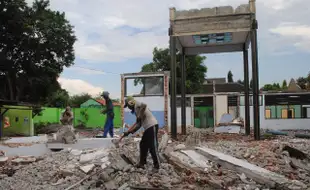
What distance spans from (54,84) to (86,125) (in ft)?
18.5

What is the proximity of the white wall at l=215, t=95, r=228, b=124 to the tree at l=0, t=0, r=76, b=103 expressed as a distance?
45.4 feet

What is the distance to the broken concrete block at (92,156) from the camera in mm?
8419

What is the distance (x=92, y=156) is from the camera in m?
8.67

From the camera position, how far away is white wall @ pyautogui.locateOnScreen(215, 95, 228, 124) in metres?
30.4

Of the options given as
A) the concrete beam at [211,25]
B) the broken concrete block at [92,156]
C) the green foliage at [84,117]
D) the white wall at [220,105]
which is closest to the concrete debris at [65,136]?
the broken concrete block at [92,156]

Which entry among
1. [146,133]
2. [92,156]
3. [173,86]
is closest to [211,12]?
[173,86]

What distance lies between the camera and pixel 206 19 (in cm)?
1240

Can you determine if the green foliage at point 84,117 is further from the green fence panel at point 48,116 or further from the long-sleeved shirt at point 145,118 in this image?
the long-sleeved shirt at point 145,118

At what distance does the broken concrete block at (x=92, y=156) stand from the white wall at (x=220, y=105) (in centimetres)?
2221

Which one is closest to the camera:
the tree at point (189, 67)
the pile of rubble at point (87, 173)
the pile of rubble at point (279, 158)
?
the pile of rubble at point (87, 173)

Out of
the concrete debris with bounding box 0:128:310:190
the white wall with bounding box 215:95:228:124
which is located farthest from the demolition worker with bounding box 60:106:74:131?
the white wall with bounding box 215:95:228:124

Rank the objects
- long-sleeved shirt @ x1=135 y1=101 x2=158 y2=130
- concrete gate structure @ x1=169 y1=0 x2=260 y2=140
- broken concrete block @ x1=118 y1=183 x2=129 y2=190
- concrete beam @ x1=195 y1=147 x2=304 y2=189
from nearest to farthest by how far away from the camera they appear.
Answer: concrete beam @ x1=195 y1=147 x2=304 y2=189, broken concrete block @ x1=118 y1=183 x2=129 y2=190, long-sleeved shirt @ x1=135 y1=101 x2=158 y2=130, concrete gate structure @ x1=169 y1=0 x2=260 y2=140

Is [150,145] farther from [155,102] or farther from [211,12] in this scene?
[155,102]

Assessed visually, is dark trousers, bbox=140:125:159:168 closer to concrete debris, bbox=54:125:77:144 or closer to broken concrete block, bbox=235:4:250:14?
concrete debris, bbox=54:125:77:144
